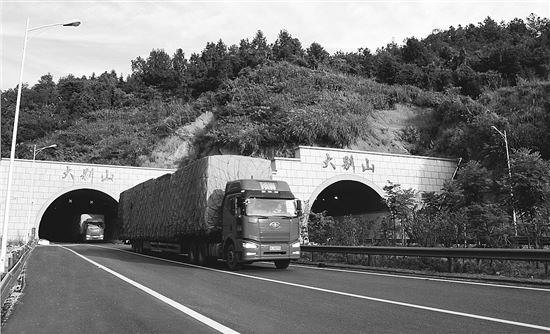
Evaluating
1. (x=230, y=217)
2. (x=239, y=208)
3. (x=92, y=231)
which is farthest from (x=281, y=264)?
(x=92, y=231)

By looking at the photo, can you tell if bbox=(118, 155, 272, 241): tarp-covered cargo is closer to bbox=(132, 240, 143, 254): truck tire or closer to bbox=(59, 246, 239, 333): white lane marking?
bbox=(132, 240, 143, 254): truck tire

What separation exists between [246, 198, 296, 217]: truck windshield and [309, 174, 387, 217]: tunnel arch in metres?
16.3

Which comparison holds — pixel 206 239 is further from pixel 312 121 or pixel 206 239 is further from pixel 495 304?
pixel 312 121

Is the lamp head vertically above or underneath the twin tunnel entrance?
above

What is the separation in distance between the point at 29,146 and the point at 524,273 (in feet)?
229

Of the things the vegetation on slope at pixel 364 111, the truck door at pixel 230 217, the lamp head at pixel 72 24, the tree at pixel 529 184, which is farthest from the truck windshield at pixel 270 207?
the tree at pixel 529 184

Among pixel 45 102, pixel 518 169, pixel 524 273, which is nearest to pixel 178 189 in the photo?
pixel 524 273

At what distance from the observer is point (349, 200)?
39.1m

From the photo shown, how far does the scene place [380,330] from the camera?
20.2 feet

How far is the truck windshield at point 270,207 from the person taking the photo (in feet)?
51.8

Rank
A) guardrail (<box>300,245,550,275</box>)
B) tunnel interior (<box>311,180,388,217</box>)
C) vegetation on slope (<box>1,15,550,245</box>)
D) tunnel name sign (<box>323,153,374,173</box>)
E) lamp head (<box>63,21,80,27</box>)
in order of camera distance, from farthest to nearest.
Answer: tunnel interior (<box>311,180,388,217</box>)
tunnel name sign (<box>323,153,374,173</box>)
vegetation on slope (<box>1,15,550,245</box>)
lamp head (<box>63,21,80,27</box>)
guardrail (<box>300,245,550,275</box>)

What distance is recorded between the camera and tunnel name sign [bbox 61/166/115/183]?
1545 inches

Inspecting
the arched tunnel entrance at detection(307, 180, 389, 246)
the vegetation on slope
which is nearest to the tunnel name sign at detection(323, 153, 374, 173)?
the arched tunnel entrance at detection(307, 180, 389, 246)

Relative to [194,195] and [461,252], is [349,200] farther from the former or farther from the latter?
[461,252]
